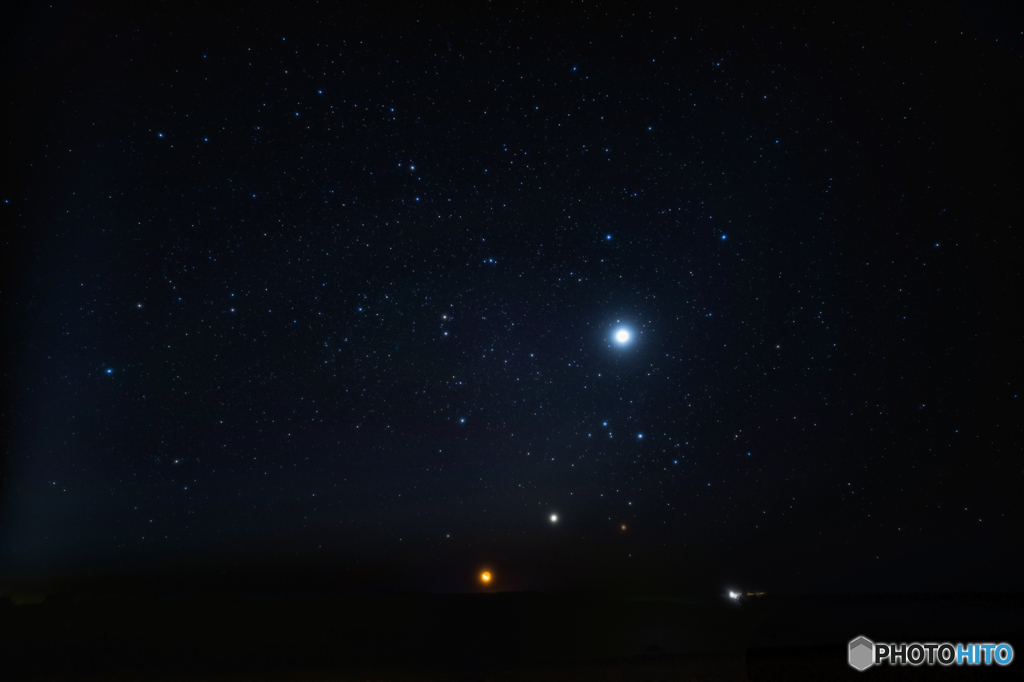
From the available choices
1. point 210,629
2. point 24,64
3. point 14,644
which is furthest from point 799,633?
point 24,64

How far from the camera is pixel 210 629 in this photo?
341 cm

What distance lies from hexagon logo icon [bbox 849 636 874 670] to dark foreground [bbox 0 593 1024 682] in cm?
5

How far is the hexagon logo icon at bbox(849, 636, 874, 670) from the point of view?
2941 mm

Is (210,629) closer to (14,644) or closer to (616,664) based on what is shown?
(14,644)

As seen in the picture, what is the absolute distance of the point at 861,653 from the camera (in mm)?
2996

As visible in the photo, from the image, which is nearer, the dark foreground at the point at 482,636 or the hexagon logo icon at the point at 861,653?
the hexagon logo icon at the point at 861,653

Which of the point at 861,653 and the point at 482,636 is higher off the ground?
the point at 861,653

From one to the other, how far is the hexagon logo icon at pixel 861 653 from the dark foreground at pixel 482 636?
52 millimetres

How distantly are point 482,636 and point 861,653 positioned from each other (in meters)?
2.56

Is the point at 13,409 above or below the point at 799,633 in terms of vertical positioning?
above

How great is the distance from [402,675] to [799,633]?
294 centimetres

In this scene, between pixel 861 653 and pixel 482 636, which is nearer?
pixel 861 653

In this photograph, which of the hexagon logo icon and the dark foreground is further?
the dark foreground

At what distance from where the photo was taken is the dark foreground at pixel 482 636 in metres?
3.08
